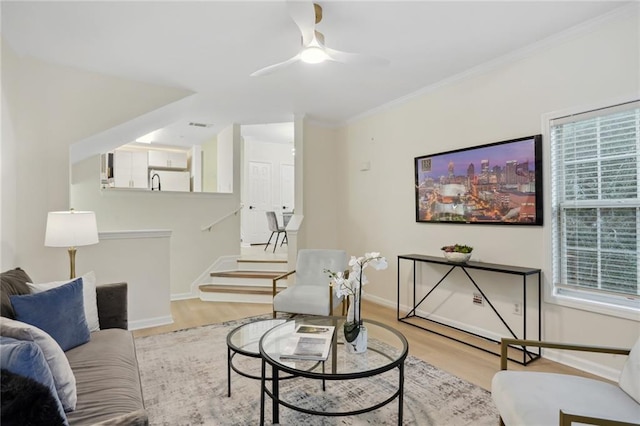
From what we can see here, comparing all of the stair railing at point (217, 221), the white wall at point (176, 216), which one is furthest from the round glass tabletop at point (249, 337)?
the stair railing at point (217, 221)

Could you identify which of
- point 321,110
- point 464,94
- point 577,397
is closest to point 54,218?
point 321,110

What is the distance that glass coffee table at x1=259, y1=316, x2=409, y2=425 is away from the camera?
169cm

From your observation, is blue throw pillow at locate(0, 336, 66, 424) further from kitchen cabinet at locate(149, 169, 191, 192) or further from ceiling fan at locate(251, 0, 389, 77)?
kitchen cabinet at locate(149, 169, 191, 192)

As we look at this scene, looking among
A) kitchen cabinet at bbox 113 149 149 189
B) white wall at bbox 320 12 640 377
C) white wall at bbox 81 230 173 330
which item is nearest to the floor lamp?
white wall at bbox 81 230 173 330

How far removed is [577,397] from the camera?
4.79 feet

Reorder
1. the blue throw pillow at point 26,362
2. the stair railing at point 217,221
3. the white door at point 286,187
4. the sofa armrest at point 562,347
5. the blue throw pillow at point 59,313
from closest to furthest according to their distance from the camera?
the blue throw pillow at point 26,362, the sofa armrest at point 562,347, the blue throw pillow at point 59,313, the stair railing at point 217,221, the white door at point 286,187

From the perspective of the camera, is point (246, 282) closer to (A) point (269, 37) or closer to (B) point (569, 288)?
(A) point (269, 37)

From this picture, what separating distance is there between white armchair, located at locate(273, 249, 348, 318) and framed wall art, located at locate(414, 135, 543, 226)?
115 centimetres

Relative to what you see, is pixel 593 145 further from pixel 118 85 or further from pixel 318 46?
pixel 118 85

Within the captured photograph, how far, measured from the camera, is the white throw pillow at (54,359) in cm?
134

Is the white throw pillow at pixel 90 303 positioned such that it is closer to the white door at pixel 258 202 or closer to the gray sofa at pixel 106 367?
the gray sofa at pixel 106 367

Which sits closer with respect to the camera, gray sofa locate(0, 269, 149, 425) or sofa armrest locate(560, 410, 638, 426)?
sofa armrest locate(560, 410, 638, 426)

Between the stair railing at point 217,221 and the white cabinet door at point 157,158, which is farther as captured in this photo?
the white cabinet door at point 157,158

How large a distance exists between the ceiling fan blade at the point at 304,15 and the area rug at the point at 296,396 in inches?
93.5
